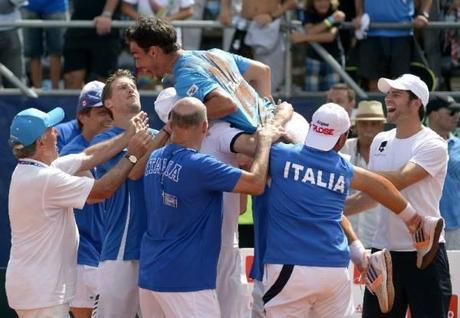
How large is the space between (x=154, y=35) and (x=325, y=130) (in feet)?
4.04

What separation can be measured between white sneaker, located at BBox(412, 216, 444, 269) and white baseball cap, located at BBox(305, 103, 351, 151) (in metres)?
0.93

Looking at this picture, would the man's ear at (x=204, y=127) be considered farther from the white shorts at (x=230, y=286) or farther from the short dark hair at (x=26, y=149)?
the short dark hair at (x=26, y=149)

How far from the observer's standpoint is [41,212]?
26.4 ft

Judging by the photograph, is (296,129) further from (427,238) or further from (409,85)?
(427,238)

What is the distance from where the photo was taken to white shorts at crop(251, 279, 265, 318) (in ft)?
27.9

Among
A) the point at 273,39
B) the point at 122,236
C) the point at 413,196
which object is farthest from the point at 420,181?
the point at 273,39

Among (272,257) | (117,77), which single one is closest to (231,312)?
(272,257)

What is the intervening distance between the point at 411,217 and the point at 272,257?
3.39 ft

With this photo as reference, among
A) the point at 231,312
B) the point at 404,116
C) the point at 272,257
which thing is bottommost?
the point at 231,312

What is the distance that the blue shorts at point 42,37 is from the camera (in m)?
13.0

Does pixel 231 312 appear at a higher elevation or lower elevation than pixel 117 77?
lower

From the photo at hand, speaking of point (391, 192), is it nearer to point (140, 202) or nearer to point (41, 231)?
point (140, 202)

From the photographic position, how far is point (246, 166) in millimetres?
8734

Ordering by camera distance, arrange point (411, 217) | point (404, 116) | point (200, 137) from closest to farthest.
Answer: point (200, 137) < point (411, 217) < point (404, 116)
